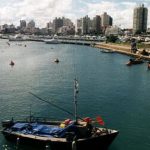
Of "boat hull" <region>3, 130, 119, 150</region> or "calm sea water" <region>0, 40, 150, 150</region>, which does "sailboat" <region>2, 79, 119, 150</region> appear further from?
"calm sea water" <region>0, 40, 150, 150</region>

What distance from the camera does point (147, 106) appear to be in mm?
64938

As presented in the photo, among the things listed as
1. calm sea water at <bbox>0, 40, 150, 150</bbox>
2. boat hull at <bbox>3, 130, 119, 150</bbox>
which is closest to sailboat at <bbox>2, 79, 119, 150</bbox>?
boat hull at <bbox>3, 130, 119, 150</bbox>

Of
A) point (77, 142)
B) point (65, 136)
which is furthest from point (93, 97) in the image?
point (77, 142)

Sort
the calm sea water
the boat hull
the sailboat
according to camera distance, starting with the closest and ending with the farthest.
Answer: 1. the boat hull
2. the sailboat
3. the calm sea water

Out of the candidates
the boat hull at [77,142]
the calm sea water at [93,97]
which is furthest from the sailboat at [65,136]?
the calm sea water at [93,97]

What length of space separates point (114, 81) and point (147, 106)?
28371 mm

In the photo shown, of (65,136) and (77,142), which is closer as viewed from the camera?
(77,142)

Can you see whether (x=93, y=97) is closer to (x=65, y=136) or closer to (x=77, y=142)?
(x=65, y=136)

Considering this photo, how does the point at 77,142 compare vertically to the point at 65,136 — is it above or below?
below

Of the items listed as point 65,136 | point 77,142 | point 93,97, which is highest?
point 65,136

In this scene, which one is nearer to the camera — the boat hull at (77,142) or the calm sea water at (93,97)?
the boat hull at (77,142)

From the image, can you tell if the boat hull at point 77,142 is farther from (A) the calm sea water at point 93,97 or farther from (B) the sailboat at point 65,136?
(A) the calm sea water at point 93,97

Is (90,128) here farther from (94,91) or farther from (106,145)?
(94,91)

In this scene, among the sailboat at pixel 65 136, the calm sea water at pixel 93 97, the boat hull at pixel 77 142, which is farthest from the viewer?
the calm sea water at pixel 93 97
